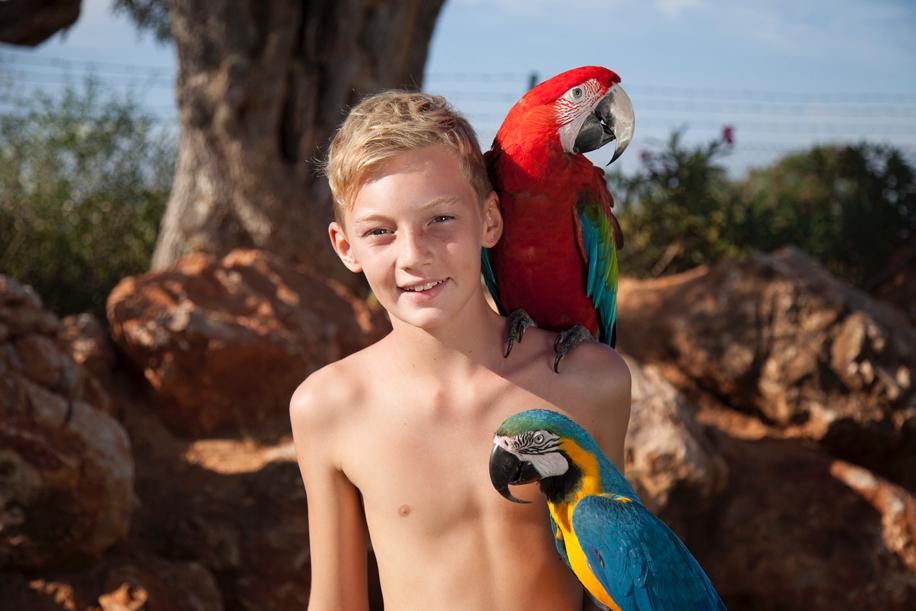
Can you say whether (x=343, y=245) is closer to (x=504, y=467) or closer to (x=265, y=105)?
(x=504, y=467)

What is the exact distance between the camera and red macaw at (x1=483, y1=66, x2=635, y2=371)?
1.60 meters

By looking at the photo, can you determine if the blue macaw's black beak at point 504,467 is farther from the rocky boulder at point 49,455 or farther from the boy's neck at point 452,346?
the rocky boulder at point 49,455

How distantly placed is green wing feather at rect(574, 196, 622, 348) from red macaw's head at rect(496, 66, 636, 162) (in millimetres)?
153

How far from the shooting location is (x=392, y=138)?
1464 mm

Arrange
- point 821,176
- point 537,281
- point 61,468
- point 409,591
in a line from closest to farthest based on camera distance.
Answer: point 409,591
point 537,281
point 61,468
point 821,176

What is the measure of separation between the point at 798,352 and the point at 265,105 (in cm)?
310

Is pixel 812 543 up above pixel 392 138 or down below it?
below

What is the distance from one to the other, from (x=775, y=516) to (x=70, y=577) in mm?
2782

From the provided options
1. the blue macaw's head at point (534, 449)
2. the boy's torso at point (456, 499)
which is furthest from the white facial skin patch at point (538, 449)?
the boy's torso at point (456, 499)

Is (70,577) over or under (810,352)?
under

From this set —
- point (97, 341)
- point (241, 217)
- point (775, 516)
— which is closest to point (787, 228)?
point (775, 516)

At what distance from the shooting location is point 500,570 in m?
1.53

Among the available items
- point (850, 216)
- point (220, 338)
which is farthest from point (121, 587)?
point (850, 216)

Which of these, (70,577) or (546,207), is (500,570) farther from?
(70,577)
